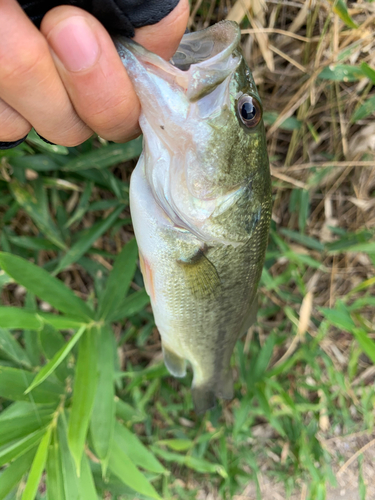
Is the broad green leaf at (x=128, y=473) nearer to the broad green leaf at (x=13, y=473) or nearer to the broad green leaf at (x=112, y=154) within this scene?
the broad green leaf at (x=13, y=473)

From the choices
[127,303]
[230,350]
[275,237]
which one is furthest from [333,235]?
[127,303]

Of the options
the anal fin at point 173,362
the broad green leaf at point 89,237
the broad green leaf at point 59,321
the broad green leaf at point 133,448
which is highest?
the broad green leaf at point 59,321

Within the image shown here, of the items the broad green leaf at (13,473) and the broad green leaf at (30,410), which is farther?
the broad green leaf at (30,410)

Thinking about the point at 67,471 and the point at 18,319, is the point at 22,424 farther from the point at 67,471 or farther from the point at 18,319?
the point at 18,319

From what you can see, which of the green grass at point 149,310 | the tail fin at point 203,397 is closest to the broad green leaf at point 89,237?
the green grass at point 149,310

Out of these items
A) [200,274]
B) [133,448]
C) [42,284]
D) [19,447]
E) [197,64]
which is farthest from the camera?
[133,448]

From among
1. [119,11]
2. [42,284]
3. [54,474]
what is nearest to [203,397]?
[54,474]

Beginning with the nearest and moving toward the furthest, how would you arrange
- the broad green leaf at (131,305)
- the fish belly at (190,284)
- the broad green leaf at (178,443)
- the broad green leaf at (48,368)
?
1. the fish belly at (190,284)
2. the broad green leaf at (48,368)
3. the broad green leaf at (131,305)
4. the broad green leaf at (178,443)

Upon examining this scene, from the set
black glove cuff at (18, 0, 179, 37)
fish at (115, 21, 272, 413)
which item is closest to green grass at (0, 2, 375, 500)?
fish at (115, 21, 272, 413)
